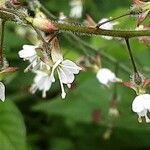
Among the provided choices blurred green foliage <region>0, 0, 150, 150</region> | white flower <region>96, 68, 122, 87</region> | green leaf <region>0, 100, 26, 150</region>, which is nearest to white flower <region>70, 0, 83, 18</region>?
blurred green foliage <region>0, 0, 150, 150</region>

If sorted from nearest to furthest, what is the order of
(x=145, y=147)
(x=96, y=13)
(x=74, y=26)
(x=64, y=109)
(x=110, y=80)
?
(x=74, y=26) → (x=110, y=80) → (x=64, y=109) → (x=145, y=147) → (x=96, y=13)

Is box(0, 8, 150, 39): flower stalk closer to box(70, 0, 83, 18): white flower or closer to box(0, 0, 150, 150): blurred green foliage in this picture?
box(0, 0, 150, 150): blurred green foliage

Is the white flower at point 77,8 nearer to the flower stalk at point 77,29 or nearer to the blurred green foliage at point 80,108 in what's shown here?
the blurred green foliage at point 80,108

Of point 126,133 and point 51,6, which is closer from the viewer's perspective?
point 126,133

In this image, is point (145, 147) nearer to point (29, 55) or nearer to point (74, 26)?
point (29, 55)

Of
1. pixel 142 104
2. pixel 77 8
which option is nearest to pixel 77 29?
pixel 142 104

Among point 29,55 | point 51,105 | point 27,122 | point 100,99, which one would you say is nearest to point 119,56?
point 100,99
